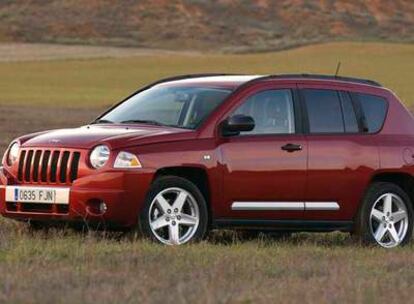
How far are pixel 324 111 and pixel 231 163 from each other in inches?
48.3

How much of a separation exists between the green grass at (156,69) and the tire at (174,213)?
126 feet

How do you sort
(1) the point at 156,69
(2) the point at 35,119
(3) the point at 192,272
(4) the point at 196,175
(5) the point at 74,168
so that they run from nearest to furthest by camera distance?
(3) the point at 192,272
(5) the point at 74,168
(4) the point at 196,175
(2) the point at 35,119
(1) the point at 156,69

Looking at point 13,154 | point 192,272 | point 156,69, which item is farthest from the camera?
point 156,69

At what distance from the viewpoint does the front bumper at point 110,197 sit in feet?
36.4

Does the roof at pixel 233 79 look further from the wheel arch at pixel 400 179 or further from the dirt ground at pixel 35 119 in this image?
the dirt ground at pixel 35 119

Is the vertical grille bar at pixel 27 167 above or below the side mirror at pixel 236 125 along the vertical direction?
below

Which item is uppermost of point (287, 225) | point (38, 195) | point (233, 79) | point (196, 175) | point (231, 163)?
point (233, 79)

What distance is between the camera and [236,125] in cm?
1165

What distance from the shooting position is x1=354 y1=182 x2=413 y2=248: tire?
12328 millimetres

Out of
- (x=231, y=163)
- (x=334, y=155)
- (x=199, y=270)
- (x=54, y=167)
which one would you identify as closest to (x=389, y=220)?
(x=334, y=155)

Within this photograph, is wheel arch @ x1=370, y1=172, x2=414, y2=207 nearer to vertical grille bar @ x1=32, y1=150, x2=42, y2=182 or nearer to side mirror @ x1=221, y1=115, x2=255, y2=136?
side mirror @ x1=221, y1=115, x2=255, y2=136

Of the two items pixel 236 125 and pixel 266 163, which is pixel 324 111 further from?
pixel 236 125

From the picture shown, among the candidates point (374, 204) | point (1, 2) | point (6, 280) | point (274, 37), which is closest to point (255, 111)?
point (374, 204)

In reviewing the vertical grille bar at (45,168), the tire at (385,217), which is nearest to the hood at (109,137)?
the vertical grille bar at (45,168)
